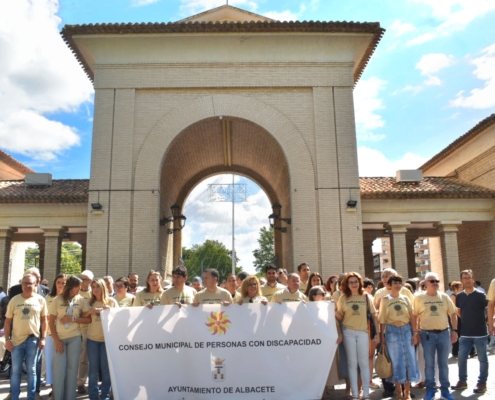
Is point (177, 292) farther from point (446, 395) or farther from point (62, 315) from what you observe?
point (446, 395)

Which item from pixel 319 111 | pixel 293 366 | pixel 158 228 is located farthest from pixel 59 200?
pixel 293 366

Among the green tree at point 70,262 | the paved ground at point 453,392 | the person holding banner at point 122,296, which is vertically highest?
→ the green tree at point 70,262

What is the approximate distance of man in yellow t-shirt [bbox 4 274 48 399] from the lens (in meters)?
7.05

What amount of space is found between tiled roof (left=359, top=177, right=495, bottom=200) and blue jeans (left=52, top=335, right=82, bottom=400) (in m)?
12.3

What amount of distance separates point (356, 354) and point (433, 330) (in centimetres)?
135

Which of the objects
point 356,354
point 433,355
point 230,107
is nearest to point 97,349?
point 356,354

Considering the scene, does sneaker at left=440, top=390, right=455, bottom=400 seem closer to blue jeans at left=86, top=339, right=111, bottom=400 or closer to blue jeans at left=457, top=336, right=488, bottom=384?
blue jeans at left=457, top=336, right=488, bottom=384

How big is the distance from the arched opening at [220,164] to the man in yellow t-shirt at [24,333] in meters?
9.39

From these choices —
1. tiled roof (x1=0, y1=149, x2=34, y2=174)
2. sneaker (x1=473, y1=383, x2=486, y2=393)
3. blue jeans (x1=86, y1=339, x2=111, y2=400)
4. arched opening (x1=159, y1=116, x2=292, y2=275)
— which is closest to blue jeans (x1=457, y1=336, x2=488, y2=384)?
sneaker (x1=473, y1=383, x2=486, y2=393)

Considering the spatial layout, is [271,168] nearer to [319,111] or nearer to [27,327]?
[319,111]

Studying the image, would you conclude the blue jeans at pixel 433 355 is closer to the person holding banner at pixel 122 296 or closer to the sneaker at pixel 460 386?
the sneaker at pixel 460 386

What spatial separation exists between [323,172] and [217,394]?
32.3ft

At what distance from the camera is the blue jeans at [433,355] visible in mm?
7336

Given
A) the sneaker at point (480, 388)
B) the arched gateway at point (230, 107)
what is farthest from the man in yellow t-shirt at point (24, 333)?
the arched gateway at point (230, 107)
